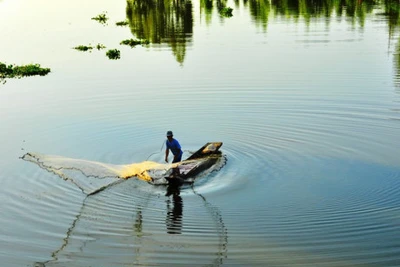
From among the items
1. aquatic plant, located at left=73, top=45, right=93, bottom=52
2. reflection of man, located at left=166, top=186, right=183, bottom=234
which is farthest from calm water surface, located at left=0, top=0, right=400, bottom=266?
aquatic plant, located at left=73, top=45, right=93, bottom=52

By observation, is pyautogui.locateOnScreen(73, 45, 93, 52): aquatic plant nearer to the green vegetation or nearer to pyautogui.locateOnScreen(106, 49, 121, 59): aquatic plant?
pyautogui.locateOnScreen(106, 49, 121, 59): aquatic plant

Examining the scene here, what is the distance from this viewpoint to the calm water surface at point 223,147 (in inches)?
614

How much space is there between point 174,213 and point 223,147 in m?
6.63

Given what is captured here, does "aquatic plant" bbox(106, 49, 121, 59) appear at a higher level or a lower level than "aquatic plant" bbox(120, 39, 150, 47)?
lower

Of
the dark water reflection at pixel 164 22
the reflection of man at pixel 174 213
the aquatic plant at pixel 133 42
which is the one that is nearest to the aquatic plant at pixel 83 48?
the aquatic plant at pixel 133 42

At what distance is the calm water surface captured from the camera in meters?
15.6

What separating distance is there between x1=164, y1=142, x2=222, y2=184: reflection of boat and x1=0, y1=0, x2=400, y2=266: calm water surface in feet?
1.68

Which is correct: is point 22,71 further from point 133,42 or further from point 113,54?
point 133,42

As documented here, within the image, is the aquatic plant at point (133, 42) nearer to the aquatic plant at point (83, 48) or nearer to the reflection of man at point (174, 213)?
the aquatic plant at point (83, 48)

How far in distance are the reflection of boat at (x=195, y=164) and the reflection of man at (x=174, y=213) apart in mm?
390

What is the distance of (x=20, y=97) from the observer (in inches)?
1329

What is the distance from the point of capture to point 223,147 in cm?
2388

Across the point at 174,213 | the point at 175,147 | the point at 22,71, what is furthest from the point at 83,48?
the point at 174,213

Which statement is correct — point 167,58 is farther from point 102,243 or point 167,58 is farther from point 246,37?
point 102,243
